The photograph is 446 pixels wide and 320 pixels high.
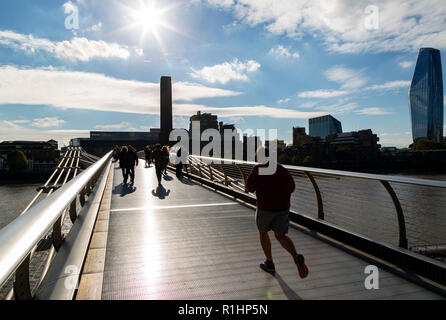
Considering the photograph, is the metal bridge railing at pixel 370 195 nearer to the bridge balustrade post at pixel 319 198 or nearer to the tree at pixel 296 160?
the bridge balustrade post at pixel 319 198

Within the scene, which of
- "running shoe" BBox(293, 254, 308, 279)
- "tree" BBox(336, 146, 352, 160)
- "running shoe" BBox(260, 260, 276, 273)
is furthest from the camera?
"tree" BBox(336, 146, 352, 160)

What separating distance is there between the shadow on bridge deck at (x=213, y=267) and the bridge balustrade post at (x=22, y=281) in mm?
1253

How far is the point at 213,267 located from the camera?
392cm

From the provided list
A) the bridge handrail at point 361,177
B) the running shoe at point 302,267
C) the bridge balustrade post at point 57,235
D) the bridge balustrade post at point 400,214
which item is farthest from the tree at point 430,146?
the bridge balustrade post at point 57,235

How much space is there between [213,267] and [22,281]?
2357mm

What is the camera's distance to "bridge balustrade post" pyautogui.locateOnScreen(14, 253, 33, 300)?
1853 mm

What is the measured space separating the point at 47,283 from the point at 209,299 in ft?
4.59

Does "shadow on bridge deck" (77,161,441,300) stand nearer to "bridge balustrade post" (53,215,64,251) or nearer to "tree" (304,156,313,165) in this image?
"bridge balustrade post" (53,215,64,251)

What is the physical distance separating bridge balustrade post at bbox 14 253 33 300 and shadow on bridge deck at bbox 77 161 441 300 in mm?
1253

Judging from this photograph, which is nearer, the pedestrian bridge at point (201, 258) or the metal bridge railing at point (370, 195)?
the pedestrian bridge at point (201, 258)

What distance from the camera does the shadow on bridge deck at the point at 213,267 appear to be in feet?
10.5

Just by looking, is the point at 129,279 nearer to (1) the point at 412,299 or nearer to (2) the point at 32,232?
(2) the point at 32,232

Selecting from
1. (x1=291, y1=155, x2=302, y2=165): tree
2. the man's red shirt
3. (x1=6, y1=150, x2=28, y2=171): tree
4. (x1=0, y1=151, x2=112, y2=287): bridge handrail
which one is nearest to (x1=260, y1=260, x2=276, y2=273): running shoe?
the man's red shirt
